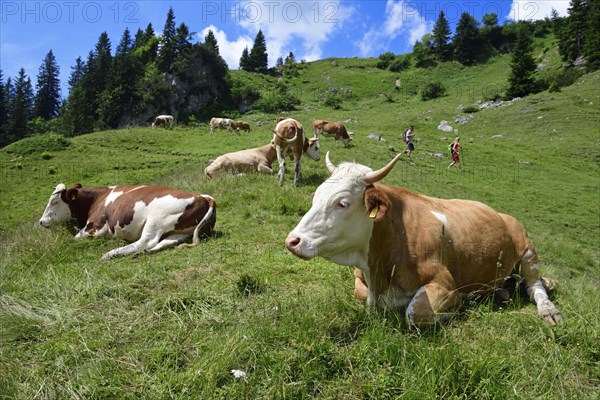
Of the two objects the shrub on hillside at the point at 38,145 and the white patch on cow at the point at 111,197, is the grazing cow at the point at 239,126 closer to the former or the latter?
the shrub on hillside at the point at 38,145

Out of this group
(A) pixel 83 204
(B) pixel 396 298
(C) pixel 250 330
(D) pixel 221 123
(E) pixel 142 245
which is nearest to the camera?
(C) pixel 250 330

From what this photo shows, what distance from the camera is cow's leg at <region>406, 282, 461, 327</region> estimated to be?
346 centimetres

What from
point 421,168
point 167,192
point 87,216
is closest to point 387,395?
point 167,192

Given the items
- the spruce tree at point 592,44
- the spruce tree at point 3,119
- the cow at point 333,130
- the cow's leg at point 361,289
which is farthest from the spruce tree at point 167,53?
the cow's leg at point 361,289

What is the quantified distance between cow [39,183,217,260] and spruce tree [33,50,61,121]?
102 meters

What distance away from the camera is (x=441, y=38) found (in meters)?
85.6

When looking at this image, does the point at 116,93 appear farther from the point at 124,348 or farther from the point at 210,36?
the point at 124,348

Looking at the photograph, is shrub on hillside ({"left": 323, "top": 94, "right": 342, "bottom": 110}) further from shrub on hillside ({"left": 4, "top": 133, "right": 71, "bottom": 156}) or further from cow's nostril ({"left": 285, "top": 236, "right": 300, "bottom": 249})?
cow's nostril ({"left": 285, "top": 236, "right": 300, "bottom": 249})

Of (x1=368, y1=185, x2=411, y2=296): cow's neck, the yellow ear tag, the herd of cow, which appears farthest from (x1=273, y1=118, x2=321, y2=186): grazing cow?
the yellow ear tag

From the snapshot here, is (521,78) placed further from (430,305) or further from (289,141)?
(430,305)

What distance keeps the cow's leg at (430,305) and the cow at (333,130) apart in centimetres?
2010

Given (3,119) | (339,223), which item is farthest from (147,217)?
(3,119)

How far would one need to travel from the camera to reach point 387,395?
2.67 meters

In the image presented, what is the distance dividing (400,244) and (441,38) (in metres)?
94.5
